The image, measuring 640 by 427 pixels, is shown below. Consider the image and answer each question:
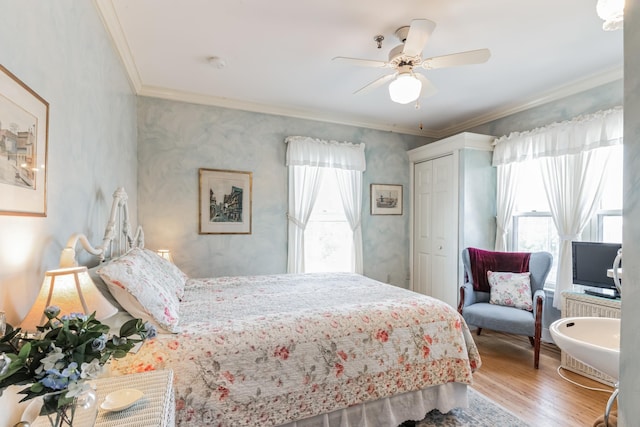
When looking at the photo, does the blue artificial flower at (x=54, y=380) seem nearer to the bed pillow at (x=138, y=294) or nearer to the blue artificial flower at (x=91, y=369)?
the blue artificial flower at (x=91, y=369)

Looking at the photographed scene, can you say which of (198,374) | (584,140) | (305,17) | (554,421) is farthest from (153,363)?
(584,140)

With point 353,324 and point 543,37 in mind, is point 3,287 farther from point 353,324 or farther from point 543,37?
point 543,37

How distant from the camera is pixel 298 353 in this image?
1684 millimetres

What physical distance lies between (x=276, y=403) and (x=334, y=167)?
3.04 m

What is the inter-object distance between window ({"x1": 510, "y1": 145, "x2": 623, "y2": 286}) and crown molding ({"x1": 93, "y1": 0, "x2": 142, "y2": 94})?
4159mm

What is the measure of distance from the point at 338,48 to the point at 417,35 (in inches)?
31.7

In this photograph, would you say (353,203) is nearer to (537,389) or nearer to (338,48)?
(338,48)

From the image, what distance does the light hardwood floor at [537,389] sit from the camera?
2.16 m

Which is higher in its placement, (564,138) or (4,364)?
(564,138)

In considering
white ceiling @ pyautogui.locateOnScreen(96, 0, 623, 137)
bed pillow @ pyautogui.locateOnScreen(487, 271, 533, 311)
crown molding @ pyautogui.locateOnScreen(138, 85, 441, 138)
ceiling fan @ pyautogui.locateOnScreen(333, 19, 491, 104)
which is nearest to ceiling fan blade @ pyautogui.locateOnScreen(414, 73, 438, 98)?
ceiling fan @ pyautogui.locateOnScreen(333, 19, 491, 104)

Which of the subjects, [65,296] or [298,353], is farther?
[298,353]

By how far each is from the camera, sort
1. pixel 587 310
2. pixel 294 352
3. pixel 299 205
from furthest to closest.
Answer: pixel 299 205 < pixel 587 310 < pixel 294 352

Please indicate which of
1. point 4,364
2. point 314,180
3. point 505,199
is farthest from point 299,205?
point 4,364

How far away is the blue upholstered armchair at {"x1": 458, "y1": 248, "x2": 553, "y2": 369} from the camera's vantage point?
2.91 meters
